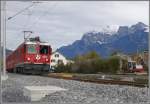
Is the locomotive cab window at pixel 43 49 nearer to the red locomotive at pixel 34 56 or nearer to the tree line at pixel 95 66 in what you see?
the red locomotive at pixel 34 56

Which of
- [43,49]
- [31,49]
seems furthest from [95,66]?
[31,49]

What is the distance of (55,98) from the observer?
1145cm

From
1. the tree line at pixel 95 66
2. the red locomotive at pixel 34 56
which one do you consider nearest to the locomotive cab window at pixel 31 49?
the red locomotive at pixel 34 56

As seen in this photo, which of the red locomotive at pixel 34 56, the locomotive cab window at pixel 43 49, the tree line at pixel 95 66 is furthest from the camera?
the tree line at pixel 95 66

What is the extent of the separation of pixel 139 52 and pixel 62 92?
61253 mm

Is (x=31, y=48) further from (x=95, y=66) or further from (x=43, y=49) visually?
(x=95, y=66)

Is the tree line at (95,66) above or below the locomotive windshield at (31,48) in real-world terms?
below

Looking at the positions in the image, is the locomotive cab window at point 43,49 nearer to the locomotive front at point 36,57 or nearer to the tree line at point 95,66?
the locomotive front at point 36,57

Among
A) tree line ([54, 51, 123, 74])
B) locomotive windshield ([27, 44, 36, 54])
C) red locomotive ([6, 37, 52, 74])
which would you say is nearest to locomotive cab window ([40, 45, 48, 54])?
red locomotive ([6, 37, 52, 74])

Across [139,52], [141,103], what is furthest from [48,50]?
[139,52]

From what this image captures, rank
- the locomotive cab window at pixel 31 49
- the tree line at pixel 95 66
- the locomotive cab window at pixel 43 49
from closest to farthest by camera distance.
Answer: the locomotive cab window at pixel 31 49 < the locomotive cab window at pixel 43 49 < the tree line at pixel 95 66

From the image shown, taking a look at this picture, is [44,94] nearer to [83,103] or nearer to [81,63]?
[83,103]

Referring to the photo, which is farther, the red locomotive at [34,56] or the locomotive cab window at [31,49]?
the locomotive cab window at [31,49]

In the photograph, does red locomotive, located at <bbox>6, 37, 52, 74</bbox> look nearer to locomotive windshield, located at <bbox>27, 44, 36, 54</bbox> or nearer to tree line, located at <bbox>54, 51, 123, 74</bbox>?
locomotive windshield, located at <bbox>27, 44, 36, 54</bbox>
